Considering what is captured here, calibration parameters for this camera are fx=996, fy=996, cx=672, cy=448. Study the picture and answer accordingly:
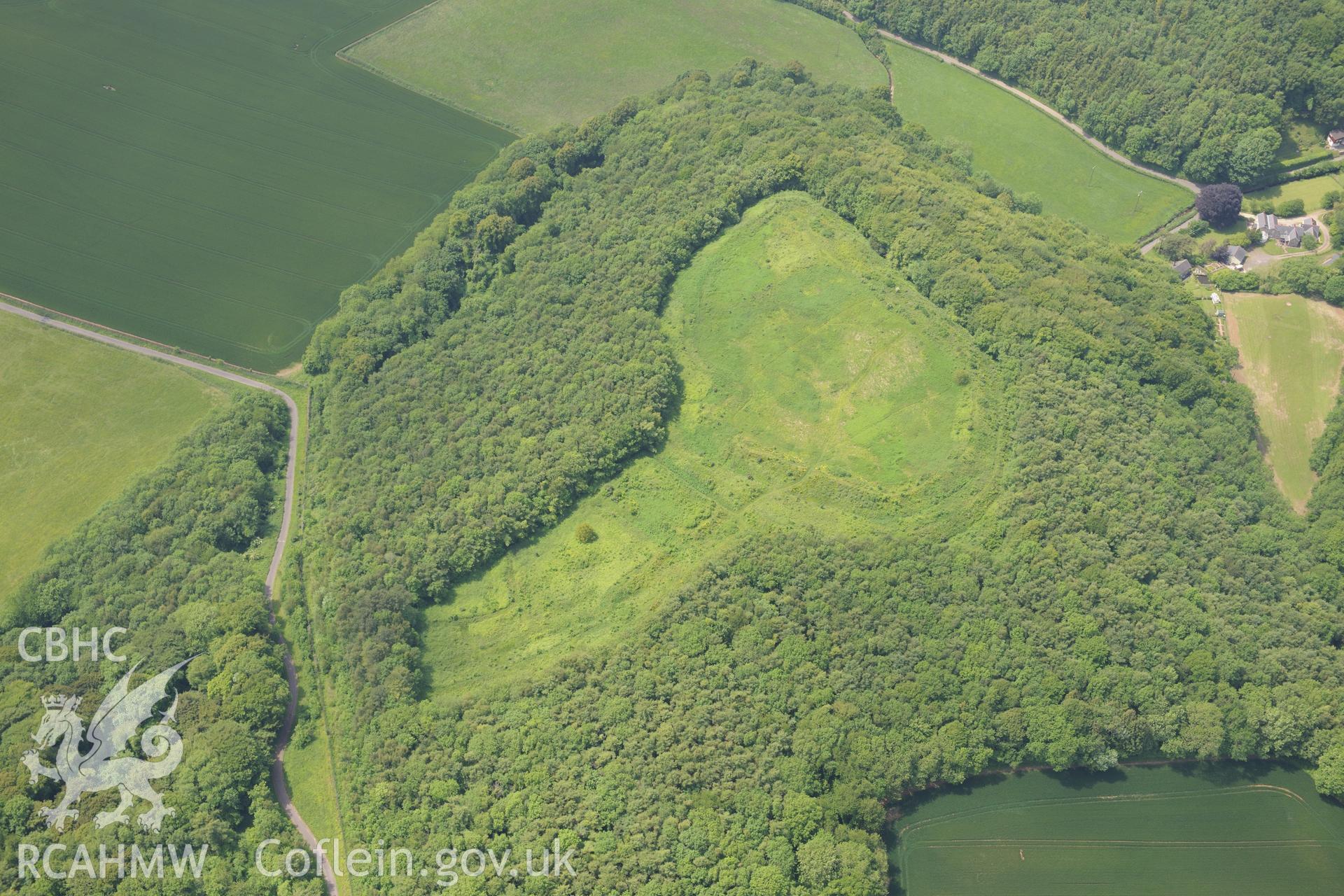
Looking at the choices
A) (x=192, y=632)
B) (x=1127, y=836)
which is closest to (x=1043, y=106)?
(x=1127, y=836)

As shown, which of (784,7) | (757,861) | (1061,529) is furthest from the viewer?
(784,7)

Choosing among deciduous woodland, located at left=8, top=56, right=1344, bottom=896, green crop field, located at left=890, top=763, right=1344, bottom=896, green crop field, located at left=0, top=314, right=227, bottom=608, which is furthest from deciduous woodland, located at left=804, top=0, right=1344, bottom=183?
green crop field, located at left=0, top=314, right=227, bottom=608

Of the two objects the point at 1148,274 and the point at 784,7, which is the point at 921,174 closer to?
the point at 1148,274

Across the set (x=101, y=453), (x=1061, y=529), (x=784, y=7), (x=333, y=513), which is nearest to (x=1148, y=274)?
(x=1061, y=529)

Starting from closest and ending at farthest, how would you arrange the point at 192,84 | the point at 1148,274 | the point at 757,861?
the point at 757,861 < the point at 1148,274 < the point at 192,84

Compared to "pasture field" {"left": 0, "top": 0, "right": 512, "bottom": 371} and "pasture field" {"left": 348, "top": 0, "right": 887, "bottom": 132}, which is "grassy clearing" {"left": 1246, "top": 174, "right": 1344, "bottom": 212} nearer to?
"pasture field" {"left": 348, "top": 0, "right": 887, "bottom": 132}
